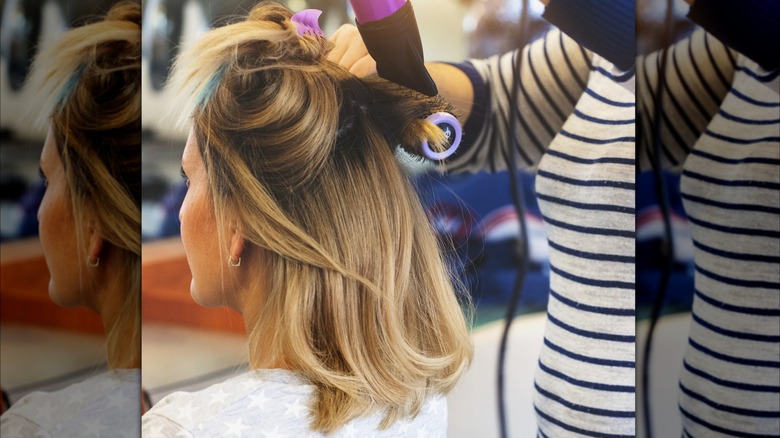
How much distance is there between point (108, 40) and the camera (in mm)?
2174

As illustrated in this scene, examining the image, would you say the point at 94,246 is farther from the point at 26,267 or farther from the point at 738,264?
the point at 738,264

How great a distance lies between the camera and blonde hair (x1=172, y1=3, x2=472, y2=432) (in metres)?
1.98

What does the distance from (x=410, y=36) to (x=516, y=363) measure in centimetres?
88

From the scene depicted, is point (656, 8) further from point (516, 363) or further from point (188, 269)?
point (188, 269)

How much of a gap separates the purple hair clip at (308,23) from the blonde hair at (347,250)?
0.02 m

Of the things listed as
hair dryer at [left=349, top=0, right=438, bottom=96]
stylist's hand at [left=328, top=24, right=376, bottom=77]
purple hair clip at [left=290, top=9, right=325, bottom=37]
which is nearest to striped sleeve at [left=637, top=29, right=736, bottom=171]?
hair dryer at [left=349, top=0, right=438, bottom=96]

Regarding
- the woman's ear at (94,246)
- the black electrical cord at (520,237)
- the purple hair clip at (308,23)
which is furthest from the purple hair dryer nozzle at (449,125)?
the woman's ear at (94,246)

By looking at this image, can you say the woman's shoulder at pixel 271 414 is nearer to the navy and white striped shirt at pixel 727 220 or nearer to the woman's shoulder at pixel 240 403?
the woman's shoulder at pixel 240 403

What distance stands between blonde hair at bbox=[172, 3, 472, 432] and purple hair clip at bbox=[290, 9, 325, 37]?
0.07 ft

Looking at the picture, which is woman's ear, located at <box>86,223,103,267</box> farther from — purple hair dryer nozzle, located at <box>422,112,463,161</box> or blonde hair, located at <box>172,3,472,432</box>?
purple hair dryer nozzle, located at <box>422,112,463,161</box>

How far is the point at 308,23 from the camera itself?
2.03m

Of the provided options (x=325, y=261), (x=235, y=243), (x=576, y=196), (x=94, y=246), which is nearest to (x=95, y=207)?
(x=94, y=246)

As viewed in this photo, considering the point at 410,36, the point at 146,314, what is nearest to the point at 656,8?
the point at 410,36

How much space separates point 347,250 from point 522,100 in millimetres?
594
